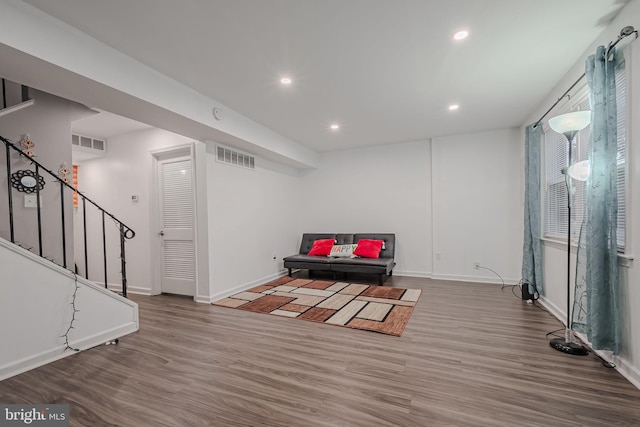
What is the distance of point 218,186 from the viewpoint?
4.04 m

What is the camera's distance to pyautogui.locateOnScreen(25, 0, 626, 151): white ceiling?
6.10 feet

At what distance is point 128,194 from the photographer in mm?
4523

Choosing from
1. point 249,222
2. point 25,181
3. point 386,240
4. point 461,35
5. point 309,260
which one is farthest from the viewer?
point 386,240

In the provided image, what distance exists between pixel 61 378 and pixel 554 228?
5107mm

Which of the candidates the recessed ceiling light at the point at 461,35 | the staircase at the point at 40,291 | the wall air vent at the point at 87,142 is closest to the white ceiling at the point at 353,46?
the recessed ceiling light at the point at 461,35

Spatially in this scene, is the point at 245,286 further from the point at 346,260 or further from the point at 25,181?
the point at 25,181

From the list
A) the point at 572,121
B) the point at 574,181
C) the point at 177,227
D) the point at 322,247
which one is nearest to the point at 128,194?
the point at 177,227

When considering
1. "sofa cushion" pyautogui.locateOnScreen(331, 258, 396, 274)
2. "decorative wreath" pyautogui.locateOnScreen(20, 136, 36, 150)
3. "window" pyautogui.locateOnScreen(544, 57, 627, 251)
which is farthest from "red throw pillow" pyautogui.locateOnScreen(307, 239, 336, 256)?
"decorative wreath" pyautogui.locateOnScreen(20, 136, 36, 150)

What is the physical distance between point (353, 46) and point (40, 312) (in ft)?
11.0

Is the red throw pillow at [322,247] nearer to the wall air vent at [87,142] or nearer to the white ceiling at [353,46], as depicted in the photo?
the white ceiling at [353,46]

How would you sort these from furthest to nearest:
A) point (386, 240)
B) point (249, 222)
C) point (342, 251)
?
1. point (386, 240)
2. point (342, 251)
3. point (249, 222)

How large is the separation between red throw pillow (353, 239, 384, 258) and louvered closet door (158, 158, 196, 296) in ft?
9.30

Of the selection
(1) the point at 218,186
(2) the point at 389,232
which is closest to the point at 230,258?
(1) the point at 218,186

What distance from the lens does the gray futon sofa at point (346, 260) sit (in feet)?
15.2
